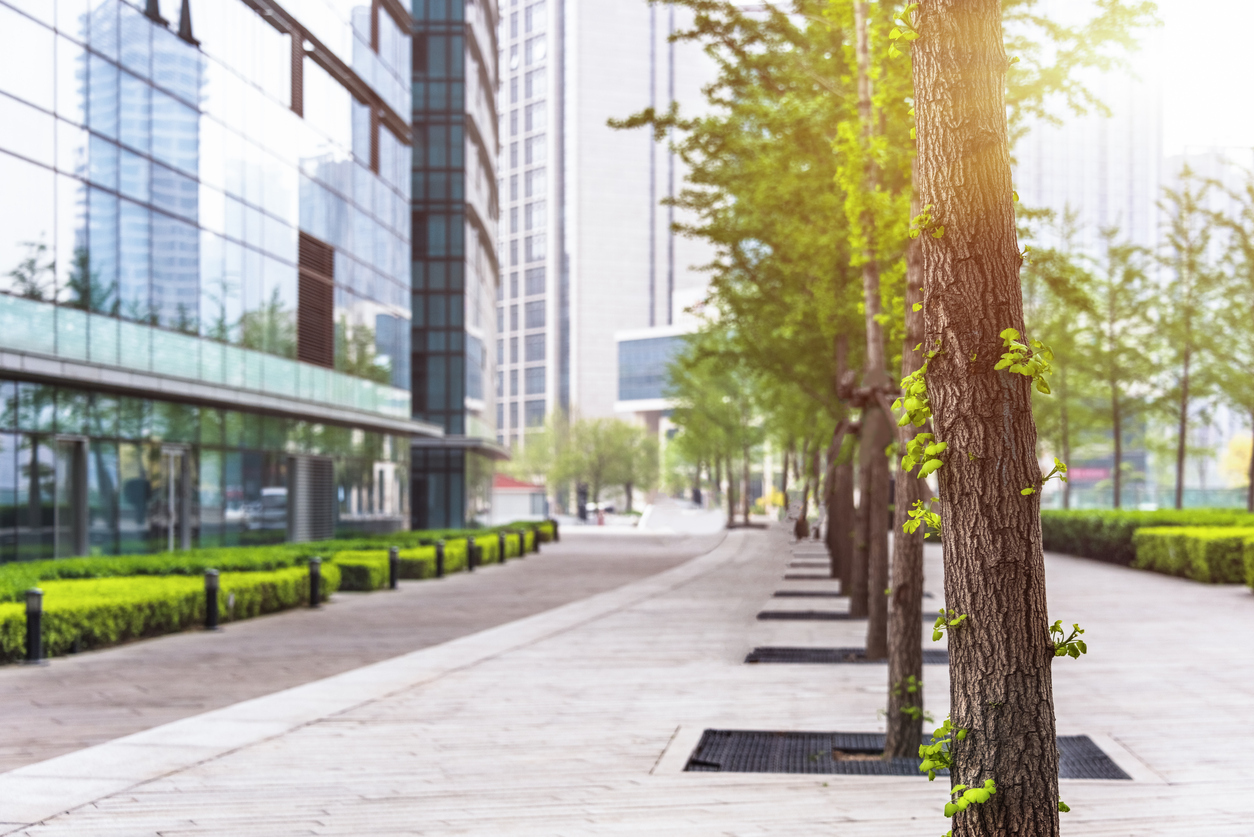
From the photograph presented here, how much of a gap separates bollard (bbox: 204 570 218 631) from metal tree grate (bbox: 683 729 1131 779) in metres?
9.94

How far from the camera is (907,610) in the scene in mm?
8945

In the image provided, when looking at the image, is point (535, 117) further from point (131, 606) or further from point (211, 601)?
point (131, 606)

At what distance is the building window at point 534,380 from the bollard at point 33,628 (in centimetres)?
16240

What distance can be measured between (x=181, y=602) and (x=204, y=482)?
12.0 meters

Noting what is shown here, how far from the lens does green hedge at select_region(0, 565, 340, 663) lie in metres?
13.8

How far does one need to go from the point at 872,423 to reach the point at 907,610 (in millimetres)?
5373

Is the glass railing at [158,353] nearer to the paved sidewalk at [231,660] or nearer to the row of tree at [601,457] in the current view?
the paved sidewalk at [231,660]

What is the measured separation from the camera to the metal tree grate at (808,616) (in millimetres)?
17547

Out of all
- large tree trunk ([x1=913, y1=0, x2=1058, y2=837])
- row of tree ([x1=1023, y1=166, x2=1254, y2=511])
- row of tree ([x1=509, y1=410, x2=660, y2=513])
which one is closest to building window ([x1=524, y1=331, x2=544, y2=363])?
row of tree ([x1=509, y1=410, x2=660, y2=513])

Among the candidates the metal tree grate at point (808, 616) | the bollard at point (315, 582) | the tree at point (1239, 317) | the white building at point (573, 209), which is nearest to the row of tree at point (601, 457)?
the white building at point (573, 209)

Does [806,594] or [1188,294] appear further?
[1188,294]

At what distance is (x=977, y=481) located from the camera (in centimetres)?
375

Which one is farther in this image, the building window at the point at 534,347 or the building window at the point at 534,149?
the building window at the point at 534,149

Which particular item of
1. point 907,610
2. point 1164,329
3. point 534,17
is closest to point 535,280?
point 534,17
